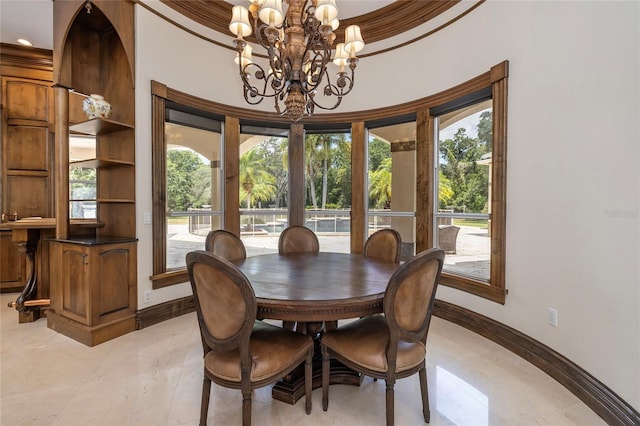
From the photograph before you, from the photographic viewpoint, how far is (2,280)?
404 centimetres

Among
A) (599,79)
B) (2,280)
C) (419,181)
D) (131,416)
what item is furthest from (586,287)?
(2,280)

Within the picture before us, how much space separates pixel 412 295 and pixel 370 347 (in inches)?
15.3

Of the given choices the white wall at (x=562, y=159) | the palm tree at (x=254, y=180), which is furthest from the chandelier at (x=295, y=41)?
the palm tree at (x=254, y=180)

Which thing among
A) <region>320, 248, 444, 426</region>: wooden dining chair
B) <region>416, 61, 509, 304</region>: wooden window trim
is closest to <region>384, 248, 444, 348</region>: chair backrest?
<region>320, 248, 444, 426</region>: wooden dining chair

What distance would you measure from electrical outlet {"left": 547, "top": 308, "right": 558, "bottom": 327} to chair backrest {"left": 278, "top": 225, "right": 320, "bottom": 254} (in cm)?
203

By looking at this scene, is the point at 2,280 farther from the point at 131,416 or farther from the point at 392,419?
the point at 392,419

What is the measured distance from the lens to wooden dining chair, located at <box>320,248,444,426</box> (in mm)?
1472

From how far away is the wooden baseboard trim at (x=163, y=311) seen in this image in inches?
116

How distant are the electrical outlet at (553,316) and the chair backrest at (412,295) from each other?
1.29m

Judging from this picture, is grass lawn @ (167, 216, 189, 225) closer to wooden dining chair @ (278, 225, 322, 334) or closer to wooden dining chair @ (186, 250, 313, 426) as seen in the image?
wooden dining chair @ (278, 225, 322, 334)

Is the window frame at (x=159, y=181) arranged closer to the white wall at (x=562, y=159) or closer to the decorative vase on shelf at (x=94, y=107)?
the white wall at (x=562, y=159)

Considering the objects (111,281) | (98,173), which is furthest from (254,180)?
(111,281)

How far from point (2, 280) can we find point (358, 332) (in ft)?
→ 16.7

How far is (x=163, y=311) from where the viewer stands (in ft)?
10.3
